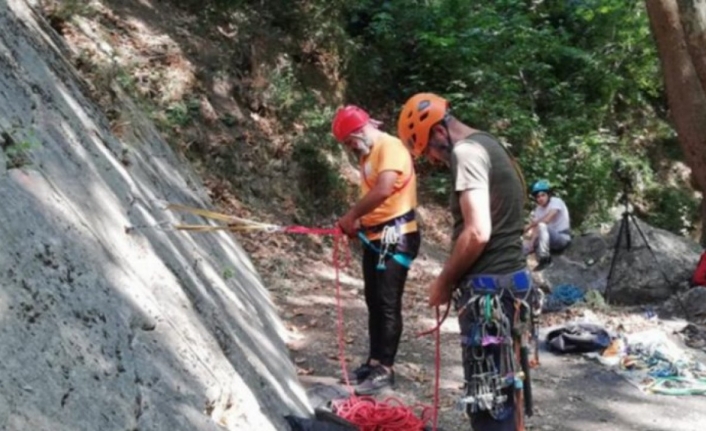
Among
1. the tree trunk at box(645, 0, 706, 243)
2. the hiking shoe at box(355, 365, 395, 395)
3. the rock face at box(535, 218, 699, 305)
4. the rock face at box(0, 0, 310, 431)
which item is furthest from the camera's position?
the rock face at box(535, 218, 699, 305)

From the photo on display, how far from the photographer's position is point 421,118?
10.6ft

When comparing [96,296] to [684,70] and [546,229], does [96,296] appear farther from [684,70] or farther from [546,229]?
[546,229]

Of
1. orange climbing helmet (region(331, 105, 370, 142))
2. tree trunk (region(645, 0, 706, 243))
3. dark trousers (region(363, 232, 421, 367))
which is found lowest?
tree trunk (region(645, 0, 706, 243))

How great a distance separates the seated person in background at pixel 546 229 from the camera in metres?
9.84

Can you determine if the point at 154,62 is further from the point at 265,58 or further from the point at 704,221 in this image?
the point at 704,221

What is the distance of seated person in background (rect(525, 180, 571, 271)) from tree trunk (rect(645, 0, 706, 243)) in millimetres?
1815

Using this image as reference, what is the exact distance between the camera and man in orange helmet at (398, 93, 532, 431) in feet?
10.4

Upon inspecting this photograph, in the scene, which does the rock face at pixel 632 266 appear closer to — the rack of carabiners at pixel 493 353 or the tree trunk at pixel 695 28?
the tree trunk at pixel 695 28

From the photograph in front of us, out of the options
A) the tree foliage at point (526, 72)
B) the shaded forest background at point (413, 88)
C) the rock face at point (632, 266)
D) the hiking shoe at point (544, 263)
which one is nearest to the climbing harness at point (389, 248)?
the shaded forest background at point (413, 88)

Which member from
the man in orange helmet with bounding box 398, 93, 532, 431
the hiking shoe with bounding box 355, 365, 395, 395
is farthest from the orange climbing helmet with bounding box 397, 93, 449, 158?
the hiking shoe with bounding box 355, 365, 395, 395

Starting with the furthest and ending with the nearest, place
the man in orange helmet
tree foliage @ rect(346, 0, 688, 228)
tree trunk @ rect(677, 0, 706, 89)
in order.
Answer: tree foliage @ rect(346, 0, 688, 228)
tree trunk @ rect(677, 0, 706, 89)
the man in orange helmet

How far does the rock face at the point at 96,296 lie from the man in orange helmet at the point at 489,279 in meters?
0.93

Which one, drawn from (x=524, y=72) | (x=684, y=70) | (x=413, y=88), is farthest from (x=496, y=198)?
(x=524, y=72)

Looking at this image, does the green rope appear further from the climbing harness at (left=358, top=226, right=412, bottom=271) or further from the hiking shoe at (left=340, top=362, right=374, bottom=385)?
the climbing harness at (left=358, top=226, right=412, bottom=271)
